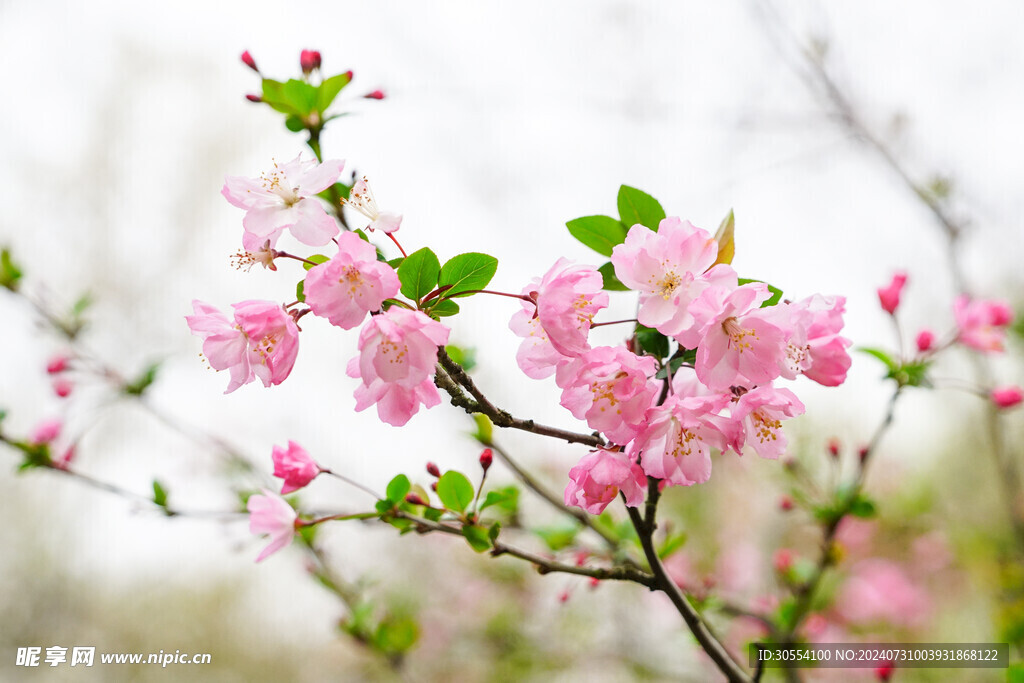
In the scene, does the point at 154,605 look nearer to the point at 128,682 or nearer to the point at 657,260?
the point at 128,682

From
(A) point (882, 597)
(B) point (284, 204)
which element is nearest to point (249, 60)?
(B) point (284, 204)

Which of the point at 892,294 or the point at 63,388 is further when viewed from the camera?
the point at 63,388

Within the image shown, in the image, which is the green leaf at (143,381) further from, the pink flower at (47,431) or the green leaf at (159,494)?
the green leaf at (159,494)

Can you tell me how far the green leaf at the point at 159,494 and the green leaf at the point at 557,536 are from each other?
2.11 ft

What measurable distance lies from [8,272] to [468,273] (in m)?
1.34

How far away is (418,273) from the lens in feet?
1.87

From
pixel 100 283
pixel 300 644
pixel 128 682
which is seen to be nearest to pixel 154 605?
pixel 128 682

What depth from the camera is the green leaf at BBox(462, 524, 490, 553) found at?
2.22 ft

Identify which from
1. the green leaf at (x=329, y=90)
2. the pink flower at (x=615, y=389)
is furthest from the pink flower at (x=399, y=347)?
the green leaf at (x=329, y=90)

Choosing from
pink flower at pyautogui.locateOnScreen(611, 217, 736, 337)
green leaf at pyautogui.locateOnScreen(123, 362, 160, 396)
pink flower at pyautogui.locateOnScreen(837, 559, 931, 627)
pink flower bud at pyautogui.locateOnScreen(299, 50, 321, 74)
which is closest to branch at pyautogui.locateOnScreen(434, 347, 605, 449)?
pink flower at pyautogui.locateOnScreen(611, 217, 736, 337)

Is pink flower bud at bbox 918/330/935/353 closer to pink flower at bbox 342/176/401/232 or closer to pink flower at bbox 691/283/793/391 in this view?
pink flower at bbox 691/283/793/391

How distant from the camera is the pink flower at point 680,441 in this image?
57 centimetres

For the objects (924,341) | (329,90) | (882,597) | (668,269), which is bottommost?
(668,269)

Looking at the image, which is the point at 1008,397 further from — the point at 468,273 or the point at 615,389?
the point at 468,273
